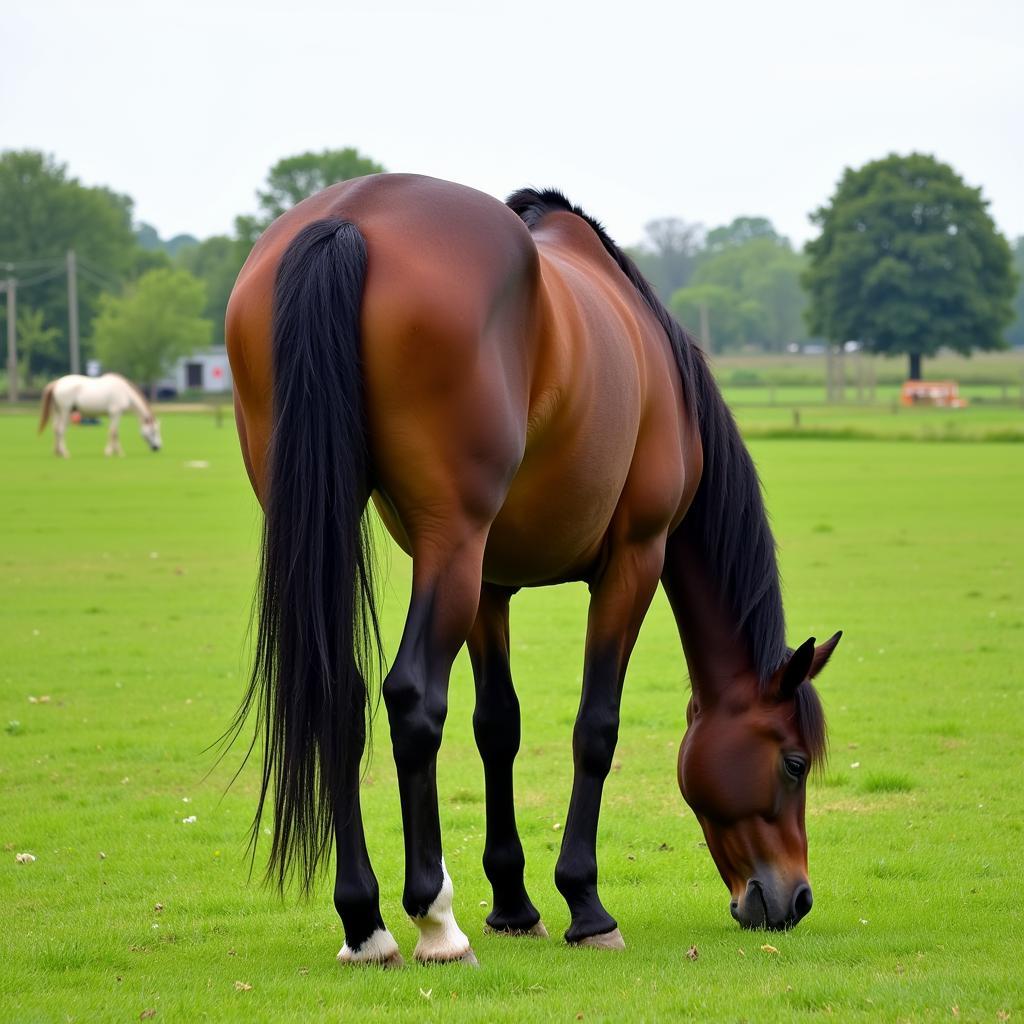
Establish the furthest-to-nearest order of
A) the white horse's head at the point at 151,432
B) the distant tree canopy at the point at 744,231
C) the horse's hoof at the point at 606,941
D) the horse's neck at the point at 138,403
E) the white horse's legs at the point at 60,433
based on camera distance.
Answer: the distant tree canopy at the point at 744,231, the horse's neck at the point at 138,403, the white horse's head at the point at 151,432, the white horse's legs at the point at 60,433, the horse's hoof at the point at 606,941

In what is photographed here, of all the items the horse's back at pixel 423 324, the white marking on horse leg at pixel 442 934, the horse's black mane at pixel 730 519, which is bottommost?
the white marking on horse leg at pixel 442 934

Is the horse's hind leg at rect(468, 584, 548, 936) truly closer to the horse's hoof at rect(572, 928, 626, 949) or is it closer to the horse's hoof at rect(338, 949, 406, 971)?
the horse's hoof at rect(572, 928, 626, 949)

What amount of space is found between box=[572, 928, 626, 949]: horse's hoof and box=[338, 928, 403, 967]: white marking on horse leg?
2.36 feet

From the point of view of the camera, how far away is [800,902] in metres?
4.89

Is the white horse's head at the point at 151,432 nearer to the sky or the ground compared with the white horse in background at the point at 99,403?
nearer to the ground

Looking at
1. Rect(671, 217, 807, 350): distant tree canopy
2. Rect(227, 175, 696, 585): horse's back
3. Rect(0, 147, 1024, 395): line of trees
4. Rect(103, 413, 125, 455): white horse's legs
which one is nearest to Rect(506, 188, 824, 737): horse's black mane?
Rect(227, 175, 696, 585): horse's back

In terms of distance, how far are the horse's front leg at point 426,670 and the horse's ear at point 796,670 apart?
55.8 inches

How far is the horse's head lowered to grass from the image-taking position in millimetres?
4910

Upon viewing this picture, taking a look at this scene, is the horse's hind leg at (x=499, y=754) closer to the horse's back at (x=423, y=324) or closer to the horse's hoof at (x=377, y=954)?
the horse's hoof at (x=377, y=954)

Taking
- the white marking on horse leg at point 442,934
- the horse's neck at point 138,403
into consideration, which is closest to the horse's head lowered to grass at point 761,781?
the white marking on horse leg at point 442,934

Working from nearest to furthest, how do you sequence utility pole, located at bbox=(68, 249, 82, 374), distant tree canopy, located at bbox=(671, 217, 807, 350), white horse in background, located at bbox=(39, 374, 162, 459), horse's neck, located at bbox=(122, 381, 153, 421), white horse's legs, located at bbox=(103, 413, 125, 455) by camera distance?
white horse's legs, located at bbox=(103, 413, 125, 455)
white horse in background, located at bbox=(39, 374, 162, 459)
horse's neck, located at bbox=(122, 381, 153, 421)
utility pole, located at bbox=(68, 249, 82, 374)
distant tree canopy, located at bbox=(671, 217, 807, 350)

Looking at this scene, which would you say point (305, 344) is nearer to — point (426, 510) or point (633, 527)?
point (426, 510)

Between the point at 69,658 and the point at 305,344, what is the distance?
8028 mm

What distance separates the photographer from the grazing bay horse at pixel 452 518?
393 cm
